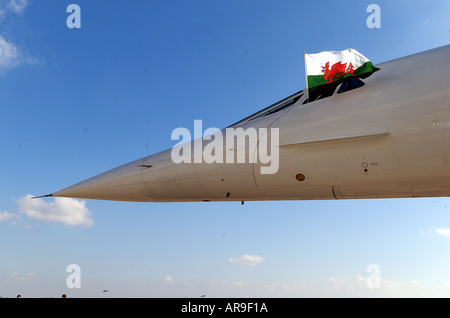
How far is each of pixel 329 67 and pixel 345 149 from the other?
1965 mm

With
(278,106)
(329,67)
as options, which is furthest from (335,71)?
(278,106)

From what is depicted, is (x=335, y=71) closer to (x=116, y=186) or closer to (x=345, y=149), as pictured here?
(x=345, y=149)

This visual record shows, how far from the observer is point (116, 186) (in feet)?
26.9

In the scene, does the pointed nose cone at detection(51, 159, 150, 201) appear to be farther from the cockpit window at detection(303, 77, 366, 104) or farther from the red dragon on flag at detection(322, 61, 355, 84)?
the red dragon on flag at detection(322, 61, 355, 84)

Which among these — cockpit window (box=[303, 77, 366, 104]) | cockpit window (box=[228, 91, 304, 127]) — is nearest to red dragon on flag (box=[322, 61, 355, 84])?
cockpit window (box=[303, 77, 366, 104])

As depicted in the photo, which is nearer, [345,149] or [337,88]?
[345,149]

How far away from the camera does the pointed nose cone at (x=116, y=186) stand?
8078 millimetres

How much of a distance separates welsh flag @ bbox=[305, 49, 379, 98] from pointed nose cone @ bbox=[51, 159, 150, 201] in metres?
4.43

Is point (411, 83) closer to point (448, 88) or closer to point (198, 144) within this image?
point (448, 88)

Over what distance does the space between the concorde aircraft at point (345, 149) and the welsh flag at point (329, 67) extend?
0.73ft

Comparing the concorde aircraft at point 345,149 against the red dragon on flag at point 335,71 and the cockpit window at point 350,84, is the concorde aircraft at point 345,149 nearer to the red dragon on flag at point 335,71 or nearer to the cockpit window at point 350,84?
the cockpit window at point 350,84

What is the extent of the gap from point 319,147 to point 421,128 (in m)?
1.63

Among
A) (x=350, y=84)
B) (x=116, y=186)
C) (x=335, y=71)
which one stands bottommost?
(x=116, y=186)

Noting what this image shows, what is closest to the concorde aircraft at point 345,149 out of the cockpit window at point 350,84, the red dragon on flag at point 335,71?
the cockpit window at point 350,84
